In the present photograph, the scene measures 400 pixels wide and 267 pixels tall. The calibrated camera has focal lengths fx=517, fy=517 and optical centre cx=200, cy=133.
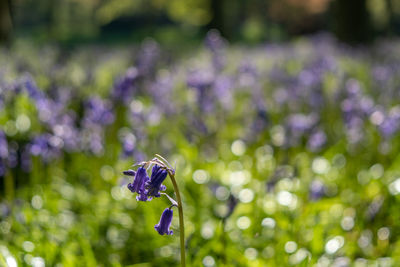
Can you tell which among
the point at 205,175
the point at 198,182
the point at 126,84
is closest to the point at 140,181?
the point at 126,84

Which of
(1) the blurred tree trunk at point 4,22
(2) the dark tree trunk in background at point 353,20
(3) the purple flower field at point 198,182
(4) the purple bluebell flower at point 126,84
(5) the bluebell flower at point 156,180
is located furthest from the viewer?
(2) the dark tree trunk in background at point 353,20

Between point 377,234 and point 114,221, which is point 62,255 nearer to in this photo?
point 114,221

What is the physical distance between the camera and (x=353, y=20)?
46.2ft

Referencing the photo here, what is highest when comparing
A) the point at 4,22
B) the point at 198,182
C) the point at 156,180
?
the point at 4,22

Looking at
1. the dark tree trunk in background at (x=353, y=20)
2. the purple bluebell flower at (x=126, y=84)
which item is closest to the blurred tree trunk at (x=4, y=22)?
the dark tree trunk in background at (x=353, y=20)

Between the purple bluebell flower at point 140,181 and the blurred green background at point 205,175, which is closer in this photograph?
the purple bluebell flower at point 140,181

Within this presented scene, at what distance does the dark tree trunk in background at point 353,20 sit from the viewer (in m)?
14.0

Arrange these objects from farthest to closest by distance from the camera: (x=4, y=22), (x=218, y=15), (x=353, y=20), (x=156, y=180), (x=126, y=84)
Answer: (x=218, y=15) → (x=353, y=20) → (x=4, y=22) → (x=126, y=84) → (x=156, y=180)

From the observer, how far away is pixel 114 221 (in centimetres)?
334

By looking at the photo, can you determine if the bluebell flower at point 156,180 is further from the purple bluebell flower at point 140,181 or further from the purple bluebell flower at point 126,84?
the purple bluebell flower at point 126,84

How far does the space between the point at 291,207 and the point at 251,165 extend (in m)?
1.16

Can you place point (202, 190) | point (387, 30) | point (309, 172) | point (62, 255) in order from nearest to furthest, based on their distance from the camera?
point (62, 255)
point (202, 190)
point (309, 172)
point (387, 30)

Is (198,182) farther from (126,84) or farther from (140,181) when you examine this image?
(140,181)

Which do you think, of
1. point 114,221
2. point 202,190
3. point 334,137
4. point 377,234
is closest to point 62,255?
point 114,221
